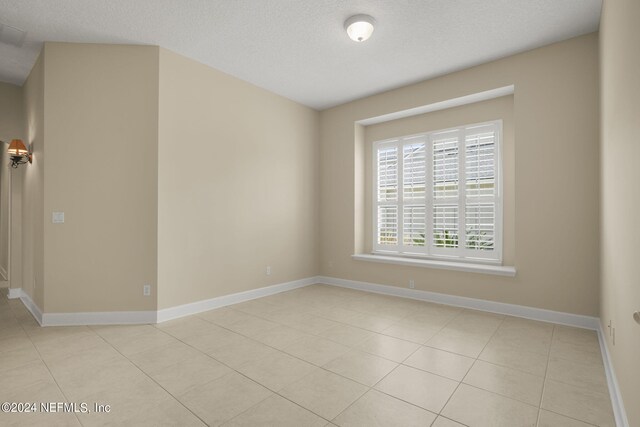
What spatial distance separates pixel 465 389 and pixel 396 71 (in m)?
3.69

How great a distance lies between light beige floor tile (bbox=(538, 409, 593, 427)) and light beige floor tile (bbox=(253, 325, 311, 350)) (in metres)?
1.91

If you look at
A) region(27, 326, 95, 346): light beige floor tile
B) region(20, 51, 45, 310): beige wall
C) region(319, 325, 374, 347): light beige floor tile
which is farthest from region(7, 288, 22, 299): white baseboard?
region(319, 325, 374, 347): light beige floor tile

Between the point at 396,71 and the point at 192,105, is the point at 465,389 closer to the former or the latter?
the point at 396,71

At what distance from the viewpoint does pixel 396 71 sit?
165 inches

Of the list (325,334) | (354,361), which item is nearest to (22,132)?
(325,334)

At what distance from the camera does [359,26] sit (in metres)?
3.05

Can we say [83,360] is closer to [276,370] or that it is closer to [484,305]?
[276,370]

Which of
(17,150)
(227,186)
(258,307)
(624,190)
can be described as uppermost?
(17,150)

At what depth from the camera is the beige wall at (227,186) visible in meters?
3.73

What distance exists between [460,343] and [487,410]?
1060mm

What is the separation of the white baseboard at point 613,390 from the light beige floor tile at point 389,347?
1.30m

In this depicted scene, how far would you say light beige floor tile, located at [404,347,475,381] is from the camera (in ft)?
7.87

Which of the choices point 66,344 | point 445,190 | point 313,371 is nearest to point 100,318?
point 66,344

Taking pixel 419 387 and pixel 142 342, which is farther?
pixel 142 342
